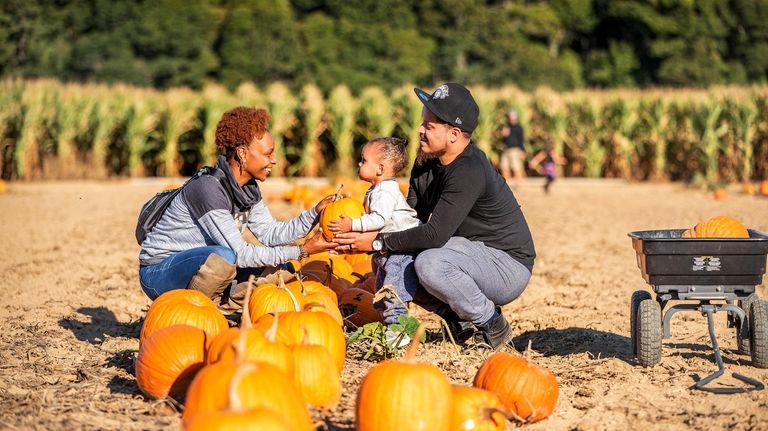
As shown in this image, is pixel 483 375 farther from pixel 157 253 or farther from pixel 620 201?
pixel 620 201

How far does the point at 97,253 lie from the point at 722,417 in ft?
22.7

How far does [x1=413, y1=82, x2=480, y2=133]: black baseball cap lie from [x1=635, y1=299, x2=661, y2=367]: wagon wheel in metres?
1.31

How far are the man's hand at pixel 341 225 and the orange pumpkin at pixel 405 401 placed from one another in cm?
169

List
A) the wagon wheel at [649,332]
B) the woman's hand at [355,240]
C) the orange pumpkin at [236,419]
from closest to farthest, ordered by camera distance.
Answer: the orange pumpkin at [236,419] → the wagon wheel at [649,332] → the woman's hand at [355,240]

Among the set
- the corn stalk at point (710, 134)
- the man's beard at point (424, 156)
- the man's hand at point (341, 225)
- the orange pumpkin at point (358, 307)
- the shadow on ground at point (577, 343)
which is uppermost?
the corn stalk at point (710, 134)

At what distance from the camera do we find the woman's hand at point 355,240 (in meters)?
5.18

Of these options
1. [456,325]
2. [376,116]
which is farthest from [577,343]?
[376,116]

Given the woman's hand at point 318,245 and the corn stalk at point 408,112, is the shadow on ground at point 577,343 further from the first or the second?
the corn stalk at point 408,112

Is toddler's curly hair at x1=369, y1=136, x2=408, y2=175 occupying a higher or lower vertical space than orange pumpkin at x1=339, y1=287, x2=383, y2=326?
higher

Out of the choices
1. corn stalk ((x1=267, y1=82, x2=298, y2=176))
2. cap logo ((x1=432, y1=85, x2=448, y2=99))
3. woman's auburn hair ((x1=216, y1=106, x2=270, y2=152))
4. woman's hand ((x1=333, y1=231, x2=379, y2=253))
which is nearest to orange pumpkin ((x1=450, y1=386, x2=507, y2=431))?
woman's hand ((x1=333, y1=231, x2=379, y2=253))

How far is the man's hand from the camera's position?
5211 mm

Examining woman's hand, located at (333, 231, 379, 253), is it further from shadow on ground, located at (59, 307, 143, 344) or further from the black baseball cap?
shadow on ground, located at (59, 307, 143, 344)

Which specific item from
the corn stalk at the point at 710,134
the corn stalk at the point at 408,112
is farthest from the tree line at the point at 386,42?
the corn stalk at the point at 710,134

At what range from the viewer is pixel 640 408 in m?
4.29
